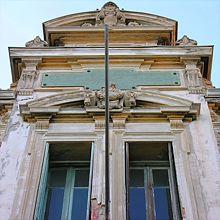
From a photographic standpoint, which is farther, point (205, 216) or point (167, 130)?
point (167, 130)

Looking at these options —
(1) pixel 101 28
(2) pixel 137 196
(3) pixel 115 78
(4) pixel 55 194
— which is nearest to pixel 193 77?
(3) pixel 115 78

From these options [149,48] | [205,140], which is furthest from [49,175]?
[149,48]

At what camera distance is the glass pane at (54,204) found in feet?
29.0

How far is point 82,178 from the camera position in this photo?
31.8 feet

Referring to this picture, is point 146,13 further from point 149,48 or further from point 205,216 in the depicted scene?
point 205,216

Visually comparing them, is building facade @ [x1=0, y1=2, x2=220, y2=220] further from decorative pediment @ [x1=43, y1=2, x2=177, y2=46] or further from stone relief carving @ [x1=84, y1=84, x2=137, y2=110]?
decorative pediment @ [x1=43, y1=2, x2=177, y2=46]

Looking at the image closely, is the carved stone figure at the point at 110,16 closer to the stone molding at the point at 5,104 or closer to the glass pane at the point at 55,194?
the stone molding at the point at 5,104

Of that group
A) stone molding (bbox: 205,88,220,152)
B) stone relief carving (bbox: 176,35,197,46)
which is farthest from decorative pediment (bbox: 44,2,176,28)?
stone molding (bbox: 205,88,220,152)

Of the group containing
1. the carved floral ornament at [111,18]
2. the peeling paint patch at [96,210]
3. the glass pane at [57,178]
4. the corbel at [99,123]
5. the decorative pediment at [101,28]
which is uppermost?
the carved floral ornament at [111,18]

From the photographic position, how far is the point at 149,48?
1284 centimetres

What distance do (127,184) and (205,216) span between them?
1429 mm

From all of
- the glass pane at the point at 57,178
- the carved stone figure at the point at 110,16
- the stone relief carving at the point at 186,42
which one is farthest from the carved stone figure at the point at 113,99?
the carved stone figure at the point at 110,16

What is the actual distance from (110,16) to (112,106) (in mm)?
5090

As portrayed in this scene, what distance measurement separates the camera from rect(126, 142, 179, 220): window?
8758 millimetres
